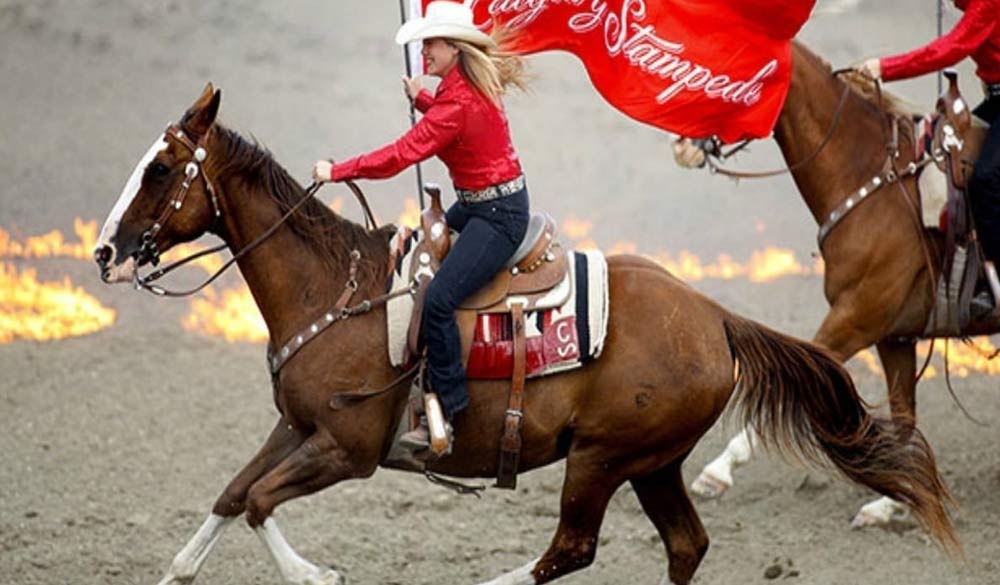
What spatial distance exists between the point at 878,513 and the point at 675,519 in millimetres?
1848

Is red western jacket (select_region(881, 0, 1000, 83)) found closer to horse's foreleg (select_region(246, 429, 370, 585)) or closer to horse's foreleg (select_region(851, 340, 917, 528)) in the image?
horse's foreleg (select_region(851, 340, 917, 528))

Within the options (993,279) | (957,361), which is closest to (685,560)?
(993,279)

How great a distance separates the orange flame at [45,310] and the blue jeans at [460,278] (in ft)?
16.9

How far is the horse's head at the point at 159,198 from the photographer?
20.7ft

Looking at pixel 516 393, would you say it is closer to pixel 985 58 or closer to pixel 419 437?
pixel 419 437

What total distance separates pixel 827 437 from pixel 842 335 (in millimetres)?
1453

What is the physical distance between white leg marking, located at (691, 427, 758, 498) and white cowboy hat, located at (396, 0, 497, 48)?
124 inches

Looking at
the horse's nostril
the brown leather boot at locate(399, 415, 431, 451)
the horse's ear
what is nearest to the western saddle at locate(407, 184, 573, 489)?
the brown leather boot at locate(399, 415, 431, 451)

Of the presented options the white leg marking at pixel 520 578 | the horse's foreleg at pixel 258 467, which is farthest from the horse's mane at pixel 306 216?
the white leg marking at pixel 520 578

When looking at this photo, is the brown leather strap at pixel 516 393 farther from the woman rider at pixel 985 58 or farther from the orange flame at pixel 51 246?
the orange flame at pixel 51 246

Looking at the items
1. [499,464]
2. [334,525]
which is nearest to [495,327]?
[499,464]

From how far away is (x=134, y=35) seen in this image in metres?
18.0

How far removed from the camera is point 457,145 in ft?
21.0

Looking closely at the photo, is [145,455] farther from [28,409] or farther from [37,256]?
[37,256]
